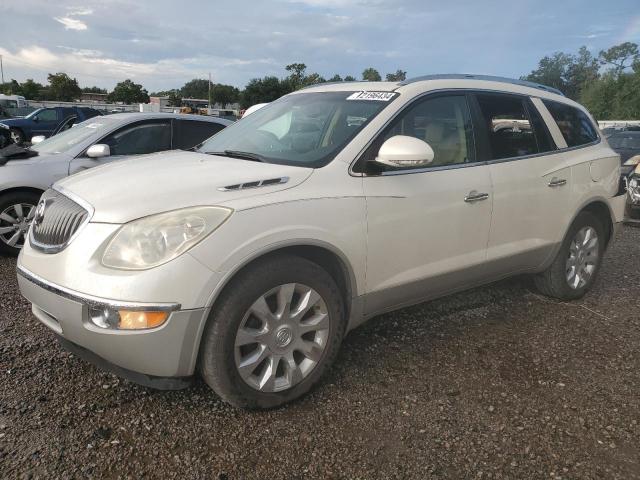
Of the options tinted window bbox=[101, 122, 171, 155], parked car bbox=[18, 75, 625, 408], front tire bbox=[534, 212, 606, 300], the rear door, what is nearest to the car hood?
parked car bbox=[18, 75, 625, 408]

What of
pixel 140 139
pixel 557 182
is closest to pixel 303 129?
pixel 557 182

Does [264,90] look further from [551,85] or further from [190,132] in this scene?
[190,132]

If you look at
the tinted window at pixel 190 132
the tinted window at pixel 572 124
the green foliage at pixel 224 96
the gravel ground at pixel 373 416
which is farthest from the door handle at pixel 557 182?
the green foliage at pixel 224 96

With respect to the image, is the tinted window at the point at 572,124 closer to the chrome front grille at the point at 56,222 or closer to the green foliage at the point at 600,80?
the chrome front grille at the point at 56,222

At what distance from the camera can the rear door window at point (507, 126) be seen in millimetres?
3623

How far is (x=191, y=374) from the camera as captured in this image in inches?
96.7

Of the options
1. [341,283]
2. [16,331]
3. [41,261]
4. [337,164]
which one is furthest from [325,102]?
[16,331]

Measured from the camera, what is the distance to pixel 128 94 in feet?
232

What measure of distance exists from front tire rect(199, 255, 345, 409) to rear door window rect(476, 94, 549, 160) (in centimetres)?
170

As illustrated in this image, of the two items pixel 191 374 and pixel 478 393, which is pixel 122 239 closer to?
pixel 191 374

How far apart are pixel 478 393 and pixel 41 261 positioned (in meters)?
2.41

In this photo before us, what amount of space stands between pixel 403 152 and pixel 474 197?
0.82 metres

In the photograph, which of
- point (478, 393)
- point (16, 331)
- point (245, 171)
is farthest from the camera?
point (16, 331)

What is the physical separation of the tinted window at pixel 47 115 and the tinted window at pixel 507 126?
17.6 meters
